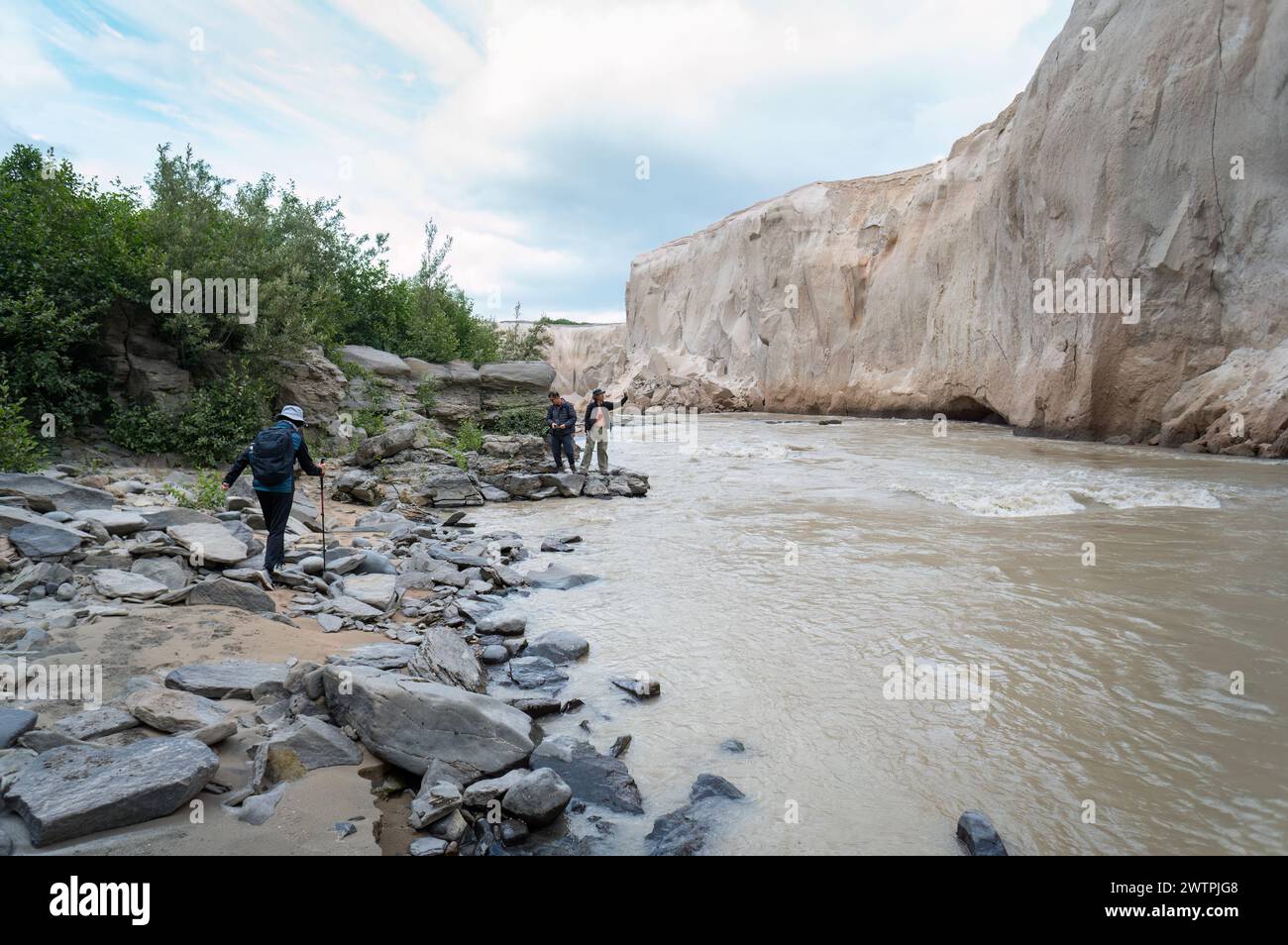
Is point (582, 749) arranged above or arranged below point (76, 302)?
below

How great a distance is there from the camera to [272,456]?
20.6ft

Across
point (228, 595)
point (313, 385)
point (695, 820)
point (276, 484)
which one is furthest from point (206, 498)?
point (695, 820)

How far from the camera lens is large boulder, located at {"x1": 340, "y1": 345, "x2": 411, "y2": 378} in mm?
15688

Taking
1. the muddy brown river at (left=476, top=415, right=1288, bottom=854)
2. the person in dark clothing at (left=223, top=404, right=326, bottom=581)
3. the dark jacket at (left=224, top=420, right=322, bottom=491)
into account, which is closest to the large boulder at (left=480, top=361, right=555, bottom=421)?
the muddy brown river at (left=476, top=415, right=1288, bottom=854)

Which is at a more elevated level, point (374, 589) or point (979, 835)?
point (374, 589)

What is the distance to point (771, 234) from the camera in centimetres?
4169

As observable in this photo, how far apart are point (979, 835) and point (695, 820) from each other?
1162mm

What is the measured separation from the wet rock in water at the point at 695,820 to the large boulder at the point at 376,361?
1473cm

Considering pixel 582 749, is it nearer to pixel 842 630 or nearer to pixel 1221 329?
pixel 842 630

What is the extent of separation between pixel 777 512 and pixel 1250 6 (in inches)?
654

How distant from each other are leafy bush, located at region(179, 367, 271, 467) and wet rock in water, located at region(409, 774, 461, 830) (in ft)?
31.2

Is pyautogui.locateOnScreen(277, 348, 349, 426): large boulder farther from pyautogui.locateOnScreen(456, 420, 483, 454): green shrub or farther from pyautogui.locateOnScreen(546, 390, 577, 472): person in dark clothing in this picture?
pyautogui.locateOnScreen(546, 390, 577, 472): person in dark clothing

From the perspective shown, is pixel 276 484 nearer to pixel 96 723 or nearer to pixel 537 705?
pixel 96 723
